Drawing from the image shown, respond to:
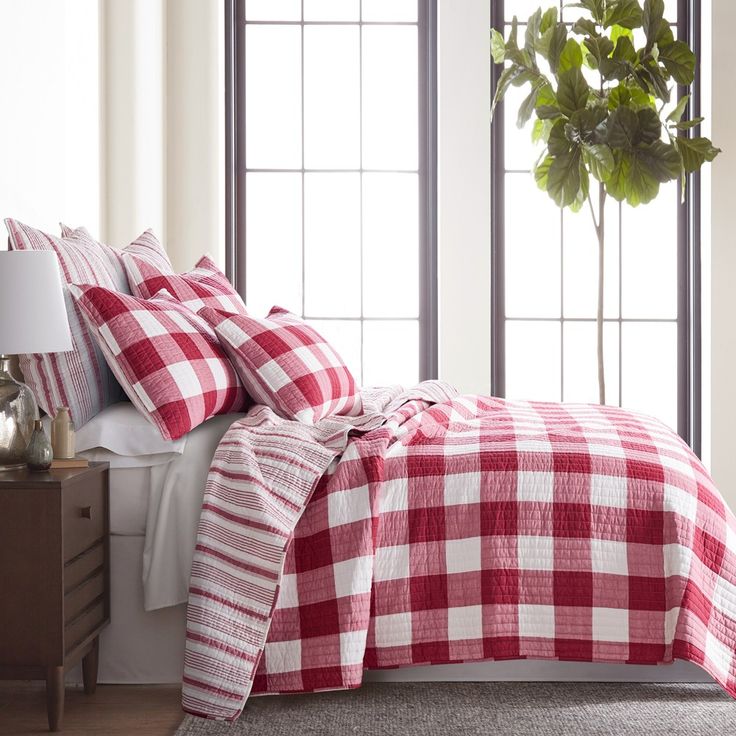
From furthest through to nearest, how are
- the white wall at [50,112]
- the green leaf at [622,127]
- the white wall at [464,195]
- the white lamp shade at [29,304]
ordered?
the white wall at [464,195] < the green leaf at [622,127] < the white wall at [50,112] < the white lamp shade at [29,304]

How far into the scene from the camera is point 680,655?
6.38ft

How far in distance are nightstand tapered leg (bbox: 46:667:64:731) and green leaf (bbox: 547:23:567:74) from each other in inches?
135

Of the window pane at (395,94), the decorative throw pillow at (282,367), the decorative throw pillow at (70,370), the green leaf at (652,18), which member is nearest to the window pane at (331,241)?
the window pane at (395,94)

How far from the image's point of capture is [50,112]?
3.20m

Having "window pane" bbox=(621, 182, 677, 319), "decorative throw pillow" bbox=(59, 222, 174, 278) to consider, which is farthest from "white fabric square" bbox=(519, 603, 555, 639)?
"window pane" bbox=(621, 182, 677, 319)

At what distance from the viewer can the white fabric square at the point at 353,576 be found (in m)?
1.95

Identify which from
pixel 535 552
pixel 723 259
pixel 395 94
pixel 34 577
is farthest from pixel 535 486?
pixel 395 94

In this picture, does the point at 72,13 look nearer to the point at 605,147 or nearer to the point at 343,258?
the point at 343,258

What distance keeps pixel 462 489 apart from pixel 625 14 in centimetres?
301

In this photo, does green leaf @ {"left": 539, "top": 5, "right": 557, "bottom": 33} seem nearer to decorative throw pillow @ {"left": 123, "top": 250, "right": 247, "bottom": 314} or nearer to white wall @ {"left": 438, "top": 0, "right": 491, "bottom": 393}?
white wall @ {"left": 438, "top": 0, "right": 491, "bottom": 393}

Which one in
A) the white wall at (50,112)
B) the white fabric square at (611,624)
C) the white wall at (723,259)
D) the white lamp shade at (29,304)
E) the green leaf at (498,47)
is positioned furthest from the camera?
the white wall at (723,259)

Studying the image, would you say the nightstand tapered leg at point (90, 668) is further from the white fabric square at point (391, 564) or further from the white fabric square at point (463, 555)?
the white fabric square at point (463, 555)

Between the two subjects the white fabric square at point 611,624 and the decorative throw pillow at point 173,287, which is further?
the decorative throw pillow at point 173,287

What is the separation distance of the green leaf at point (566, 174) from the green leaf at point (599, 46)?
1.43ft
